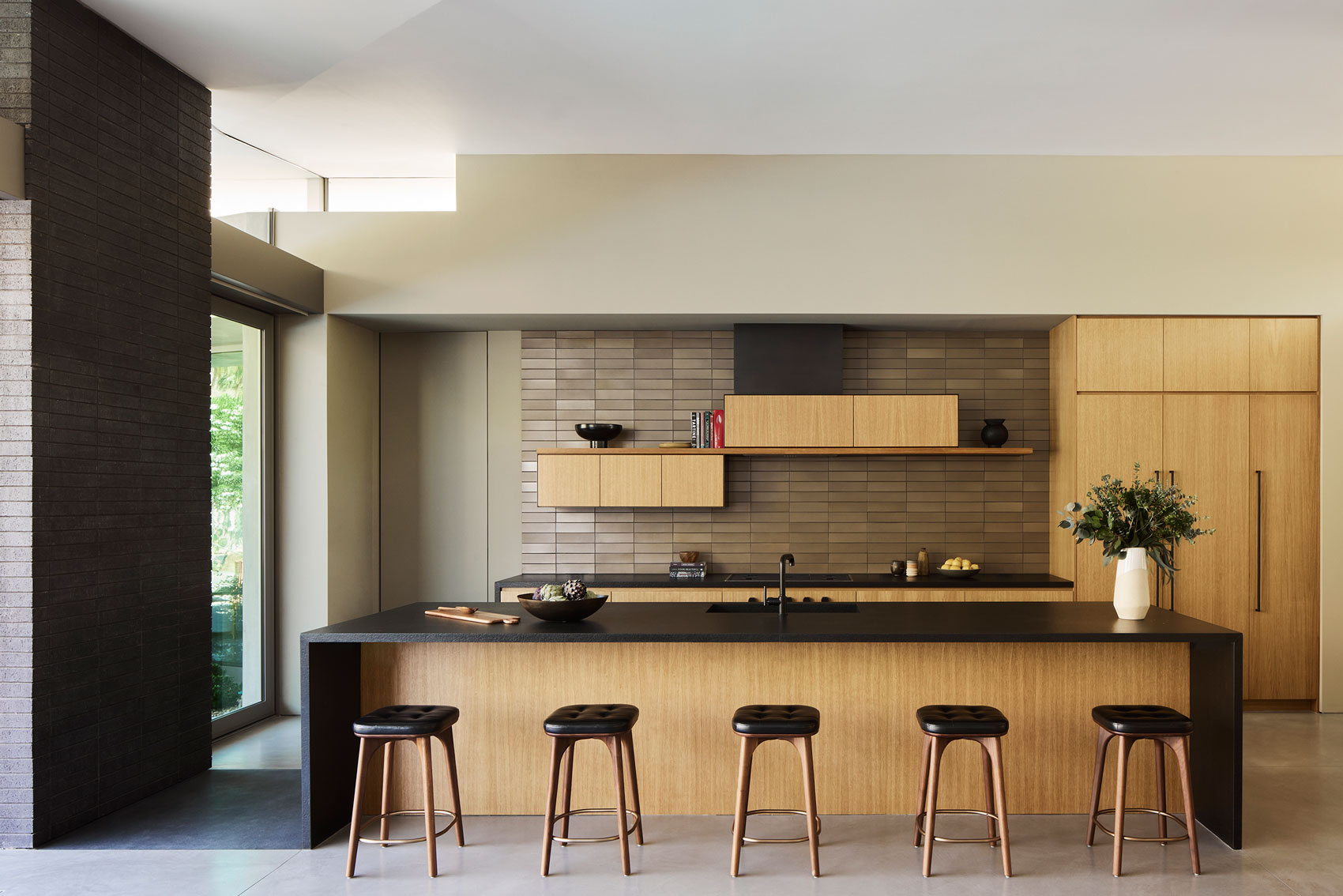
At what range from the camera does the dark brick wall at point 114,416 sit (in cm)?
349

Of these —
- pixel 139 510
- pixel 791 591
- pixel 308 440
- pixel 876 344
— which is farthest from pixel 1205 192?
pixel 139 510

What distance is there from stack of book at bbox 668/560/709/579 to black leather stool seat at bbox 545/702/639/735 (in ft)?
8.25

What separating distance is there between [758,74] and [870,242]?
1.52m

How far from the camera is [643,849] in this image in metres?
3.47

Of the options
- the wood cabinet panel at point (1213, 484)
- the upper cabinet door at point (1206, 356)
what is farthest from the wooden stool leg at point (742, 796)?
the upper cabinet door at point (1206, 356)

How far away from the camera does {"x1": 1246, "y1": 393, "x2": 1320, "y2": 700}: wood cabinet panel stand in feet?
18.6

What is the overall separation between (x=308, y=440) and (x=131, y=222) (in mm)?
1840

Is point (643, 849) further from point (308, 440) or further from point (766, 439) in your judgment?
point (308, 440)

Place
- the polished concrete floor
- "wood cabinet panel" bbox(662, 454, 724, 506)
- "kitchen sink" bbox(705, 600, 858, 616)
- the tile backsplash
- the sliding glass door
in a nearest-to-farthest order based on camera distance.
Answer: the polished concrete floor < "kitchen sink" bbox(705, 600, 858, 616) < the sliding glass door < "wood cabinet panel" bbox(662, 454, 724, 506) < the tile backsplash

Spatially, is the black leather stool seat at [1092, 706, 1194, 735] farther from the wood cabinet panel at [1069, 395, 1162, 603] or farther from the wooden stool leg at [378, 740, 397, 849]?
the wooden stool leg at [378, 740, 397, 849]

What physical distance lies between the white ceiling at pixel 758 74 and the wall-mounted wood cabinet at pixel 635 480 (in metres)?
1.97

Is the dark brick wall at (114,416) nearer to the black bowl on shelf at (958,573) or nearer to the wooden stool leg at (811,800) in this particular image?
the wooden stool leg at (811,800)

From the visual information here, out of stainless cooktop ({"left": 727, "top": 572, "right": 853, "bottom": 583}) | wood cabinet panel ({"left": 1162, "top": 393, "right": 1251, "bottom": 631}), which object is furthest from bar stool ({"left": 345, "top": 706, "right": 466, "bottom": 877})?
wood cabinet panel ({"left": 1162, "top": 393, "right": 1251, "bottom": 631})

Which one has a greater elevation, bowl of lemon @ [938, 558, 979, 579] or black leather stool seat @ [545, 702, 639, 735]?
bowl of lemon @ [938, 558, 979, 579]
